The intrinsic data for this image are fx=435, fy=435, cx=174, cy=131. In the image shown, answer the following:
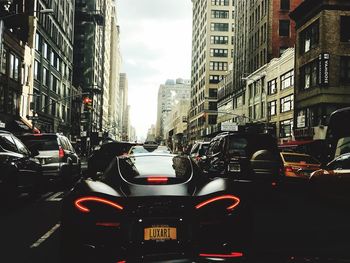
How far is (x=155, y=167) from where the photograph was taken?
567 cm

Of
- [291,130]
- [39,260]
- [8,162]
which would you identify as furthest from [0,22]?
[291,130]

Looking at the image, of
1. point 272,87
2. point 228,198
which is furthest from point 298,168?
point 272,87

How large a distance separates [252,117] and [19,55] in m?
34.3

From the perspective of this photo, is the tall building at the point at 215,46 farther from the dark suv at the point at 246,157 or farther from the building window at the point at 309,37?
the dark suv at the point at 246,157

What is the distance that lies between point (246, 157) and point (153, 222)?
8.84m

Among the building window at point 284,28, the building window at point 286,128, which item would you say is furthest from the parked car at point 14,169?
the building window at point 284,28

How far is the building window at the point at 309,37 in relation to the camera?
132ft

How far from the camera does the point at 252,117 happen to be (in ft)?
208

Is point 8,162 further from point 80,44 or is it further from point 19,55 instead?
point 80,44

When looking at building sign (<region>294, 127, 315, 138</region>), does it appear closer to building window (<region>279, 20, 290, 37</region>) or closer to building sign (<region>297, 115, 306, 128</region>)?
building sign (<region>297, 115, 306, 128</region>)

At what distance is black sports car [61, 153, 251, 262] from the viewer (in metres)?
4.26

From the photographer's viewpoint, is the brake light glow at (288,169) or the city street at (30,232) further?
the brake light glow at (288,169)

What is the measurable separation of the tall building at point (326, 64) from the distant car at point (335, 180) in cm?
2625

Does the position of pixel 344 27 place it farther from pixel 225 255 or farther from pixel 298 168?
pixel 225 255
